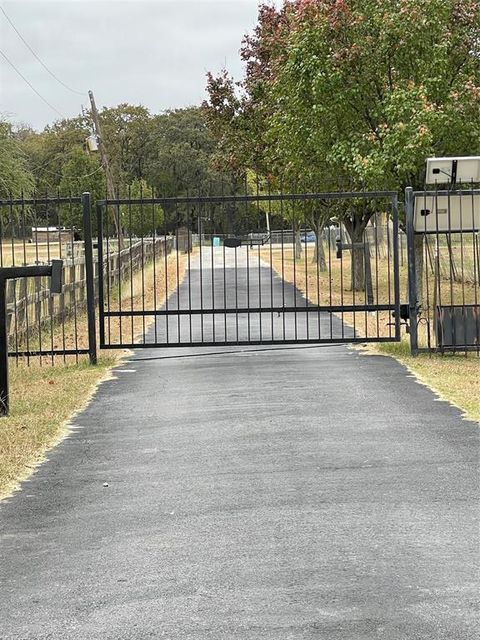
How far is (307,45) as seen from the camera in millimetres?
21094

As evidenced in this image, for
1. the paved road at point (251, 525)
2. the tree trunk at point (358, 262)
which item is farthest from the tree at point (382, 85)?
the paved road at point (251, 525)

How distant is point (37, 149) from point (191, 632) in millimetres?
74911

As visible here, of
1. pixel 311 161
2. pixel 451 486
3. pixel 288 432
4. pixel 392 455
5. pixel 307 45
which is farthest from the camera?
pixel 311 161

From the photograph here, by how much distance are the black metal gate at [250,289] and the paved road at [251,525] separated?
11.3 ft

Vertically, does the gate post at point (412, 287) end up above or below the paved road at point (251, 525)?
above

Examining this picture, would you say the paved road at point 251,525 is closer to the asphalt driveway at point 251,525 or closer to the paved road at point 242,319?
the asphalt driveway at point 251,525

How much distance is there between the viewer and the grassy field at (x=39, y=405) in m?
8.12

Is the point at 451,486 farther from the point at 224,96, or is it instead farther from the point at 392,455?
the point at 224,96

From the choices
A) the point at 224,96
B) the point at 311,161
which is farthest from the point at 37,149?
the point at 311,161

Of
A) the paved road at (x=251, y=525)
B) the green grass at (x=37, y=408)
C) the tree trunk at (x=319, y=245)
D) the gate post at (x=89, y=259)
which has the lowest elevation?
the paved road at (x=251, y=525)

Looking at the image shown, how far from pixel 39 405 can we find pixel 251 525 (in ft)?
16.3

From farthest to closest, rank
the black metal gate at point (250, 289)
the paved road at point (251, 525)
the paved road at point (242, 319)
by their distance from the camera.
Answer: the paved road at point (242, 319) < the black metal gate at point (250, 289) < the paved road at point (251, 525)

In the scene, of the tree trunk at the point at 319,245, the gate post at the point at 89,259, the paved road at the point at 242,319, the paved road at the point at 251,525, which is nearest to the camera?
the paved road at the point at 251,525

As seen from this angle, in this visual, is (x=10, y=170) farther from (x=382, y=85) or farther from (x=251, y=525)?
(x=251, y=525)
